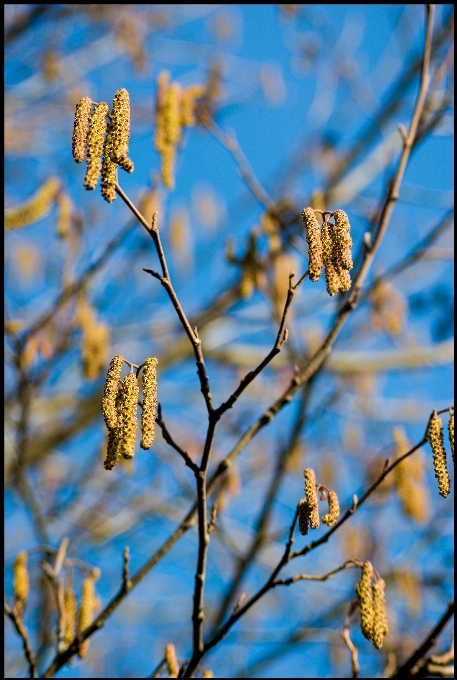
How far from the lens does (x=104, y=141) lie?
4.11 feet

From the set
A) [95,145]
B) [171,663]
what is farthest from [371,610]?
[95,145]

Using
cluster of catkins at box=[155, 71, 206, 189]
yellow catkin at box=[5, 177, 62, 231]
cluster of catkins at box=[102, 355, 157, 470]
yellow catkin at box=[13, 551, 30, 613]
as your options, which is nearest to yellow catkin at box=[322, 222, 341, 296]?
cluster of catkins at box=[102, 355, 157, 470]

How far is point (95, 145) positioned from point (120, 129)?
6 cm

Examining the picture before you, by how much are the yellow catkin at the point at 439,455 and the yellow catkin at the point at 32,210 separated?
79.5 inches

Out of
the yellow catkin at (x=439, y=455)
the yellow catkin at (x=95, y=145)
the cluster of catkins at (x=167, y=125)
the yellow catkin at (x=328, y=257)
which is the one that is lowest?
the yellow catkin at (x=439, y=455)

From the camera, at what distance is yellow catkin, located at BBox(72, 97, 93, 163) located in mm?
1267

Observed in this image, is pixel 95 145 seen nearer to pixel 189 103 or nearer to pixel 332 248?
pixel 332 248

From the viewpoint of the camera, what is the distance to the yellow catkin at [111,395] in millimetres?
1270

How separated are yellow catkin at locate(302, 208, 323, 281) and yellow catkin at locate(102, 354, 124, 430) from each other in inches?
17.1

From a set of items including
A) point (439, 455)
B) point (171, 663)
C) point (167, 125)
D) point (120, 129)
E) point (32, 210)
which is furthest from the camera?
point (32, 210)

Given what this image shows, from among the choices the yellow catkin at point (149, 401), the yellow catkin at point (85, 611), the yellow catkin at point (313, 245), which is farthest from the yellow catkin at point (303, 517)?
the yellow catkin at point (85, 611)

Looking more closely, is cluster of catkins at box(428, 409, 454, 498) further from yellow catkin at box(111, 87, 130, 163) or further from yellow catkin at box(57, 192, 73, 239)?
yellow catkin at box(57, 192, 73, 239)

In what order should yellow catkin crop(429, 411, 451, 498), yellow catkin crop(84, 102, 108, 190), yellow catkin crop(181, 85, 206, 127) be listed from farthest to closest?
yellow catkin crop(181, 85, 206, 127)
yellow catkin crop(429, 411, 451, 498)
yellow catkin crop(84, 102, 108, 190)

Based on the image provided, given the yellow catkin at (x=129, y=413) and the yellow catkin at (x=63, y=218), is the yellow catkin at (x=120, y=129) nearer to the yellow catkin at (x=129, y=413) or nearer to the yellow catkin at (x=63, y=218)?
the yellow catkin at (x=129, y=413)
